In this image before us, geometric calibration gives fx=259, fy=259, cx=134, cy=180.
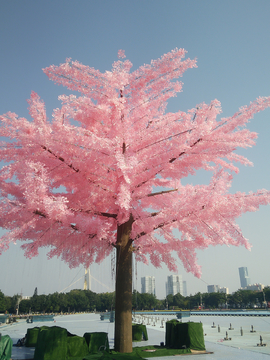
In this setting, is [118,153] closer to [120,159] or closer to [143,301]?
[120,159]

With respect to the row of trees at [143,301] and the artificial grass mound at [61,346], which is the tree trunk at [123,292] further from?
the row of trees at [143,301]

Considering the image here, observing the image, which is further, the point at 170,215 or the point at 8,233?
the point at 170,215

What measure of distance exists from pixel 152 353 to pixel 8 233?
5.87m

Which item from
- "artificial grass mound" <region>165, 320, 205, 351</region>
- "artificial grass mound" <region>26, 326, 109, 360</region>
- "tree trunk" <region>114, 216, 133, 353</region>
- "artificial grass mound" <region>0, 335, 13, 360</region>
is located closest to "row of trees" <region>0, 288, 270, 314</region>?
"artificial grass mound" <region>165, 320, 205, 351</region>

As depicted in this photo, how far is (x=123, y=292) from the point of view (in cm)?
709

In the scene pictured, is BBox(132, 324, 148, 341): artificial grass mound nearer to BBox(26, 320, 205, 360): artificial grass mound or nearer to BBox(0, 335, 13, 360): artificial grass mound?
BBox(26, 320, 205, 360): artificial grass mound

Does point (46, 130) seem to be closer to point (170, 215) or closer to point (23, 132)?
point (23, 132)

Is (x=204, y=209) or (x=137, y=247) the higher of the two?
(x=204, y=209)

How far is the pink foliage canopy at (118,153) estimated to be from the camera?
6004mm

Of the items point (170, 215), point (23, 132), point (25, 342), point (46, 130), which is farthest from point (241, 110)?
point (25, 342)

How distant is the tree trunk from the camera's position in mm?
6820

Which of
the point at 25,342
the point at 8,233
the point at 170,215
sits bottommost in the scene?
the point at 25,342

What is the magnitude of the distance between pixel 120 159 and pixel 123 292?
3.85m

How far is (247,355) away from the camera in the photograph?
314 inches
